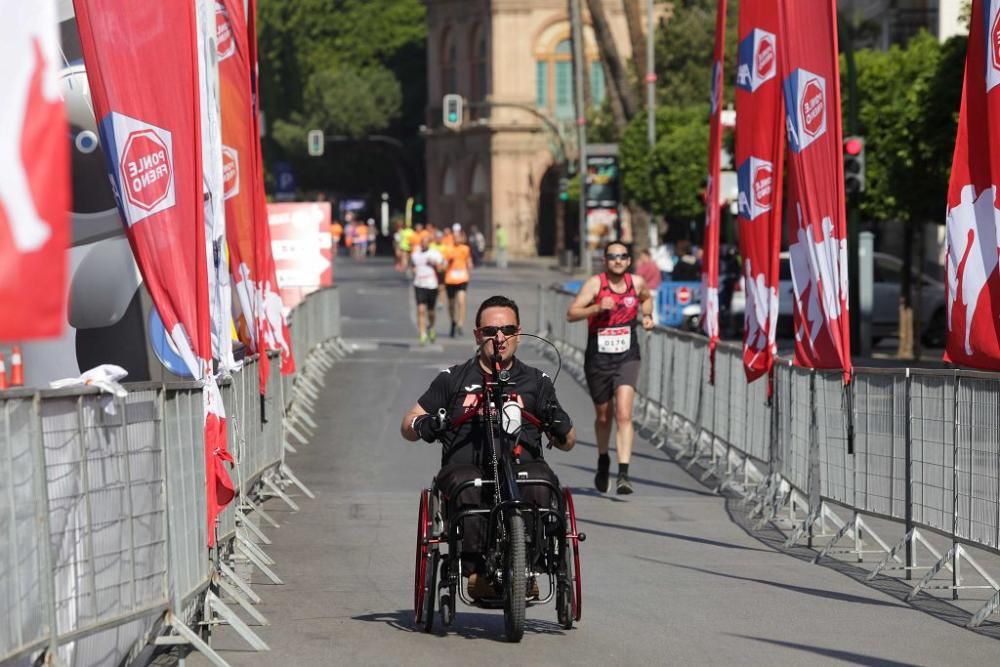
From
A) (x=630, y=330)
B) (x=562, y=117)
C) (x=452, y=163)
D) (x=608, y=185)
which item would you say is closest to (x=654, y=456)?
(x=630, y=330)

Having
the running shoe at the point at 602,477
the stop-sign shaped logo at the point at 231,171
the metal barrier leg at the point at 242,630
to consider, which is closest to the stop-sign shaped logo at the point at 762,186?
the running shoe at the point at 602,477

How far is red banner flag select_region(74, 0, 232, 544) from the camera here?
28.1ft

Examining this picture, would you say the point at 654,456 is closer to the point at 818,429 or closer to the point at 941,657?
the point at 818,429

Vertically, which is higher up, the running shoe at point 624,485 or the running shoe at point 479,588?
the running shoe at point 479,588

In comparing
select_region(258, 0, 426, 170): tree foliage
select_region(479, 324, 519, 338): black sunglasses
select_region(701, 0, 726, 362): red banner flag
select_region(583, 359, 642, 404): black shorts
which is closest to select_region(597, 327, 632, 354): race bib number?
select_region(583, 359, 642, 404): black shorts

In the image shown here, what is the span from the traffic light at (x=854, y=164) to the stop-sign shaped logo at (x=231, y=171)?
51.1 ft

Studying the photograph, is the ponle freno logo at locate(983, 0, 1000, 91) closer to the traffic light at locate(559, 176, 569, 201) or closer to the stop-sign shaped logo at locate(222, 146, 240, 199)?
the stop-sign shaped logo at locate(222, 146, 240, 199)

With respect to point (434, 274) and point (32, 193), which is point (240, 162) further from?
point (434, 274)

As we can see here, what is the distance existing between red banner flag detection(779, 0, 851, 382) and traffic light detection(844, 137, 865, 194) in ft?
49.7

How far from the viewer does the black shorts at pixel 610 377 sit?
1480 cm

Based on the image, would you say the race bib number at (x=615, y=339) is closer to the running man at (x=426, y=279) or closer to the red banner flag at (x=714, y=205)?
the red banner flag at (x=714, y=205)

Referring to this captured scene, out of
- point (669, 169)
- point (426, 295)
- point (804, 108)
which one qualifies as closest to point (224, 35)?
point (804, 108)

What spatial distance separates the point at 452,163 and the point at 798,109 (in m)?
86.5

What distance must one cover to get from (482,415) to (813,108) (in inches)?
181
